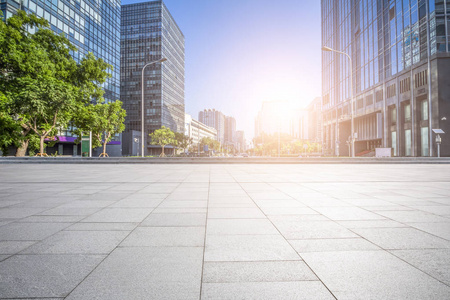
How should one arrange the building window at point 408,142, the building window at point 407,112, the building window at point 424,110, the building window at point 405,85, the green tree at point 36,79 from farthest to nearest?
the building window at point 407,112 → the building window at point 408,142 → the building window at point 405,85 → the building window at point 424,110 → the green tree at point 36,79

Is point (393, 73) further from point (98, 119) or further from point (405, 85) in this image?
point (98, 119)

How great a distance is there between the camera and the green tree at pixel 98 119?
2695cm

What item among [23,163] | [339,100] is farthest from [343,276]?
[339,100]

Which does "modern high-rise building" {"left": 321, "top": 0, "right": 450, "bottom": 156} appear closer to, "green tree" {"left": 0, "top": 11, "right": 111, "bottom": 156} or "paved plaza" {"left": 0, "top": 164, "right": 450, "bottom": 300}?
"green tree" {"left": 0, "top": 11, "right": 111, "bottom": 156}

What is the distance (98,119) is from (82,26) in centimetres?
3050

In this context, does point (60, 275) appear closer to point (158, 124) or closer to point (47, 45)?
point (47, 45)

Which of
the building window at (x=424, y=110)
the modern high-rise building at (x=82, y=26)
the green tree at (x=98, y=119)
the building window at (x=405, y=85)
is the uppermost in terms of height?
the modern high-rise building at (x=82, y=26)

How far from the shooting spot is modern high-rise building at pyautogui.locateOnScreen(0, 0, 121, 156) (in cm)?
3850

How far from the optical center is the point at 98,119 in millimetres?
29594

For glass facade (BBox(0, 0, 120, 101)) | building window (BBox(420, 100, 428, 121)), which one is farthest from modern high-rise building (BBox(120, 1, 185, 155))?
building window (BBox(420, 100, 428, 121))

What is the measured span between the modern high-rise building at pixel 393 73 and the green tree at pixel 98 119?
3104 cm

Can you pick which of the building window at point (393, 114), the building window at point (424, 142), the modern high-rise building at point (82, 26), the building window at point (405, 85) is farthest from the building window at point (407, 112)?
the modern high-rise building at point (82, 26)

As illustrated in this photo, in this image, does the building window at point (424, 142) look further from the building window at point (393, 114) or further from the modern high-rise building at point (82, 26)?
the modern high-rise building at point (82, 26)

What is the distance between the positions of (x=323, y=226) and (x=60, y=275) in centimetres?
359
